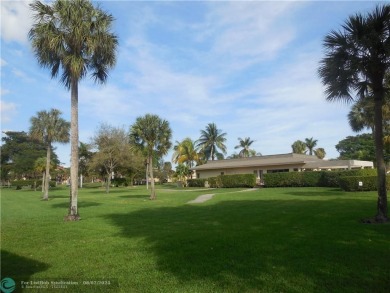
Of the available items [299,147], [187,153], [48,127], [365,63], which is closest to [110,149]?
[48,127]

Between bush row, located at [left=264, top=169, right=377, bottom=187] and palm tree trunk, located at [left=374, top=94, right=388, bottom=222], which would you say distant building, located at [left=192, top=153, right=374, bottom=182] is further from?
palm tree trunk, located at [left=374, top=94, right=388, bottom=222]

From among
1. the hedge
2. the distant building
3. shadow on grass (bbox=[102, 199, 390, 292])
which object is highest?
the distant building

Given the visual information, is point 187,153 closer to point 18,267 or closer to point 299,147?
point 299,147

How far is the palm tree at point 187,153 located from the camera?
63.2 meters

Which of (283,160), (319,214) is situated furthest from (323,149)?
(319,214)

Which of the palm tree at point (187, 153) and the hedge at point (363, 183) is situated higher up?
the palm tree at point (187, 153)

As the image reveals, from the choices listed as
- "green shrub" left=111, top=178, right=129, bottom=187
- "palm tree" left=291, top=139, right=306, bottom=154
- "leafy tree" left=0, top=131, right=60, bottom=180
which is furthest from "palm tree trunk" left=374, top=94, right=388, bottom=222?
"palm tree" left=291, top=139, right=306, bottom=154

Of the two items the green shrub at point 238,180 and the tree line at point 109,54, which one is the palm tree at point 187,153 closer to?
the green shrub at point 238,180

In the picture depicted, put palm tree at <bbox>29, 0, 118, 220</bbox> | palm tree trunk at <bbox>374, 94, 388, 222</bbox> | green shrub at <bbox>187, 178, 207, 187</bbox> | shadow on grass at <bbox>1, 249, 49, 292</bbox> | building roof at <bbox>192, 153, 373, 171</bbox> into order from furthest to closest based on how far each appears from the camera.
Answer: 1. green shrub at <bbox>187, 178, 207, 187</bbox>
2. building roof at <bbox>192, 153, 373, 171</bbox>
3. palm tree at <bbox>29, 0, 118, 220</bbox>
4. palm tree trunk at <bbox>374, 94, 388, 222</bbox>
5. shadow on grass at <bbox>1, 249, 49, 292</bbox>

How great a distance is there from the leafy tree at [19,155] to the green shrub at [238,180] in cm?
3641

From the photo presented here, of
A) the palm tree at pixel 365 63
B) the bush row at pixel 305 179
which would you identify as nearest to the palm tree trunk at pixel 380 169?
the palm tree at pixel 365 63

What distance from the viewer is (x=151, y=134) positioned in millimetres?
27172

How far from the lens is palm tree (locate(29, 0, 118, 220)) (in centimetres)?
1505

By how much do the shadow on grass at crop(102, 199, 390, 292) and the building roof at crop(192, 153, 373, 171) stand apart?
100ft
